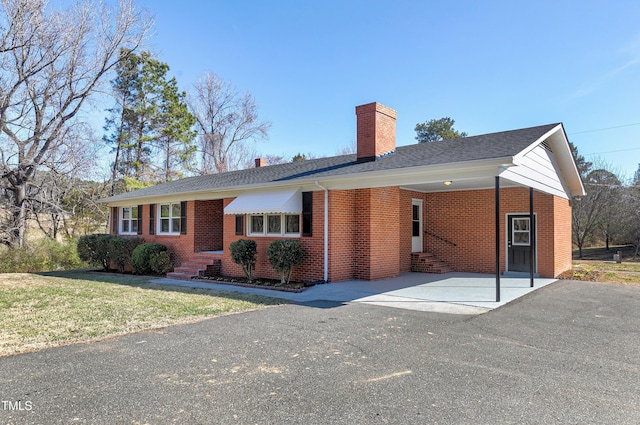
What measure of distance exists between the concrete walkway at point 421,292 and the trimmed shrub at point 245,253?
88cm

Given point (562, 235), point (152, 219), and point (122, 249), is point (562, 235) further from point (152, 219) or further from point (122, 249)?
point (122, 249)

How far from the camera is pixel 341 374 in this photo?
172 inches

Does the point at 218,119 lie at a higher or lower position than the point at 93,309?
higher

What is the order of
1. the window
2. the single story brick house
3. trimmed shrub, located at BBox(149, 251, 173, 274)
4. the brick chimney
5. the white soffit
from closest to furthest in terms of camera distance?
the single story brick house, the white soffit, the brick chimney, trimmed shrub, located at BBox(149, 251, 173, 274), the window

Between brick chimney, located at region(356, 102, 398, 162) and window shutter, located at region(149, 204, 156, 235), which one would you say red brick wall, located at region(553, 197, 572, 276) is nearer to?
brick chimney, located at region(356, 102, 398, 162)

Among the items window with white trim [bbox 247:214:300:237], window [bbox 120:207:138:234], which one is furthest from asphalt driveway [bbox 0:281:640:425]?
window [bbox 120:207:138:234]

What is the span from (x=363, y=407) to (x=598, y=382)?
259cm

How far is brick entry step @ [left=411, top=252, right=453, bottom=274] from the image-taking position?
46.2 ft

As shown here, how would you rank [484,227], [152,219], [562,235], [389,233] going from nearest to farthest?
[389,233], [484,227], [562,235], [152,219]

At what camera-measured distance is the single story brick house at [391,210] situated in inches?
406

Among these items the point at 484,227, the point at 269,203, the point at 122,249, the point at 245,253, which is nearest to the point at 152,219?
the point at 122,249

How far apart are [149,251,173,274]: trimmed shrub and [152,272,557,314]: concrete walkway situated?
5.24 ft

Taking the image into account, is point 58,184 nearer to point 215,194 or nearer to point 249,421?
point 215,194

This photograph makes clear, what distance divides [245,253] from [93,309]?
15.3ft
